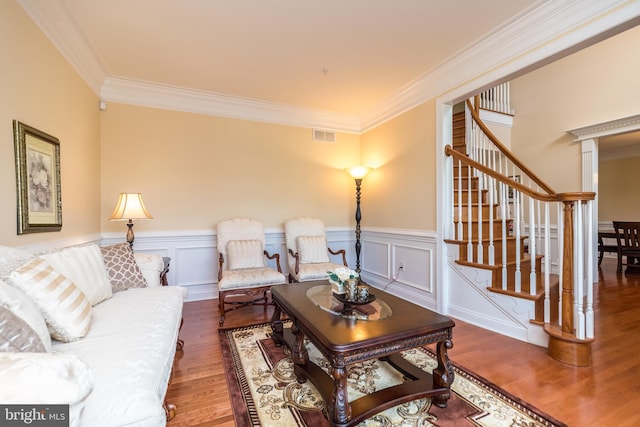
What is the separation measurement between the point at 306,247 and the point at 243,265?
82 cm

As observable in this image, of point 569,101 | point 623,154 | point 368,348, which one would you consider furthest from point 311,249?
point 623,154

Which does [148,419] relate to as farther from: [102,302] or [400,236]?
[400,236]

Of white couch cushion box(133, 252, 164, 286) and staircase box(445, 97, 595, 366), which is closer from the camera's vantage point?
staircase box(445, 97, 595, 366)

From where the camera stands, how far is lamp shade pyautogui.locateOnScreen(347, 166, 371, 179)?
4043 millimetres

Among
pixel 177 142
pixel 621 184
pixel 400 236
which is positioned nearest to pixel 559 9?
pixel 400 236

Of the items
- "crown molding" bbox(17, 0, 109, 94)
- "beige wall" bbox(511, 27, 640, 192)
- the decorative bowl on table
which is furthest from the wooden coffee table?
"beige wall" bbox(511, 27, 640, 192)

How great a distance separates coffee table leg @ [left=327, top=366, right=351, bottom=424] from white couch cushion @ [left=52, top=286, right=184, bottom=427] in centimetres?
72

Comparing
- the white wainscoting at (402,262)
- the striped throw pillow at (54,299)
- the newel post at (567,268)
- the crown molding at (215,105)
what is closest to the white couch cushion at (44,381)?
the striped throw pillow at (54,299)

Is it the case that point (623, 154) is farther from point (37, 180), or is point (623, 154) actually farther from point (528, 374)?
point (37, 180)

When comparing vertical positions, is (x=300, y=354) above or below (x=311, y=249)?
below

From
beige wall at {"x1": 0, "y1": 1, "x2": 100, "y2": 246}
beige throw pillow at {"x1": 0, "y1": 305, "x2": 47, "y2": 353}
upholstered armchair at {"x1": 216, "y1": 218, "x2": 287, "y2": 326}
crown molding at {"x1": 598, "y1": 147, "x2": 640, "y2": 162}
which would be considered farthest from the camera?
crown molding at {"x1": 598, "y1": 147, "x2": 640, "y2": 162}

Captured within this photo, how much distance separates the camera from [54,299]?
1267 millimetres

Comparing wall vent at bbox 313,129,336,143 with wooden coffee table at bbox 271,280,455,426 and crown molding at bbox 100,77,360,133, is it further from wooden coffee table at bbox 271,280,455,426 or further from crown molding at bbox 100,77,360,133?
wooden coffee table at bbox 271,280,455,426

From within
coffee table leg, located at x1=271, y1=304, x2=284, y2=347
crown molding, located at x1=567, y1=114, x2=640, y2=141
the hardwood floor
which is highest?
crown molding, located at x1=567, y1=114, x2=640, y2=141
